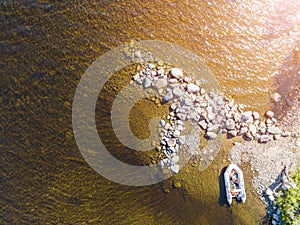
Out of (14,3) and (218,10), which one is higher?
(218,10)

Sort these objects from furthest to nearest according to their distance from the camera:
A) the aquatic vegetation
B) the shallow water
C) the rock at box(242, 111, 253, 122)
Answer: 1. the rock at box(242, 111, 253, 122)
2. the shallow water
3. the aquatic vegetation

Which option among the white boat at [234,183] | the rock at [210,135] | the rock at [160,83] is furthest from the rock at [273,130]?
the rock at [160,83]

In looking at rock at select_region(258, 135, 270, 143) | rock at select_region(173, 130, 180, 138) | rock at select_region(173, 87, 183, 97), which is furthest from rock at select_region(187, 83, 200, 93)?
rock at select_region(258, 135, 270, 143)

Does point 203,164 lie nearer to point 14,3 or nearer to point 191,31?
point 191,31

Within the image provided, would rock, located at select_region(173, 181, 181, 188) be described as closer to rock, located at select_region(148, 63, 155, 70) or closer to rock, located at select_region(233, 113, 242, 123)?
rock, located at select_region(233, 113, 242, 123)

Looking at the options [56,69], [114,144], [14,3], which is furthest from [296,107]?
[14,3]

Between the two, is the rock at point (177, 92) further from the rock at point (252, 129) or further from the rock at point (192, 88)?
the rock at point (252, 129)

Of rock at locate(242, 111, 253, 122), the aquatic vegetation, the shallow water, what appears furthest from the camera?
rock at locate(242, 111, 253, 122)
